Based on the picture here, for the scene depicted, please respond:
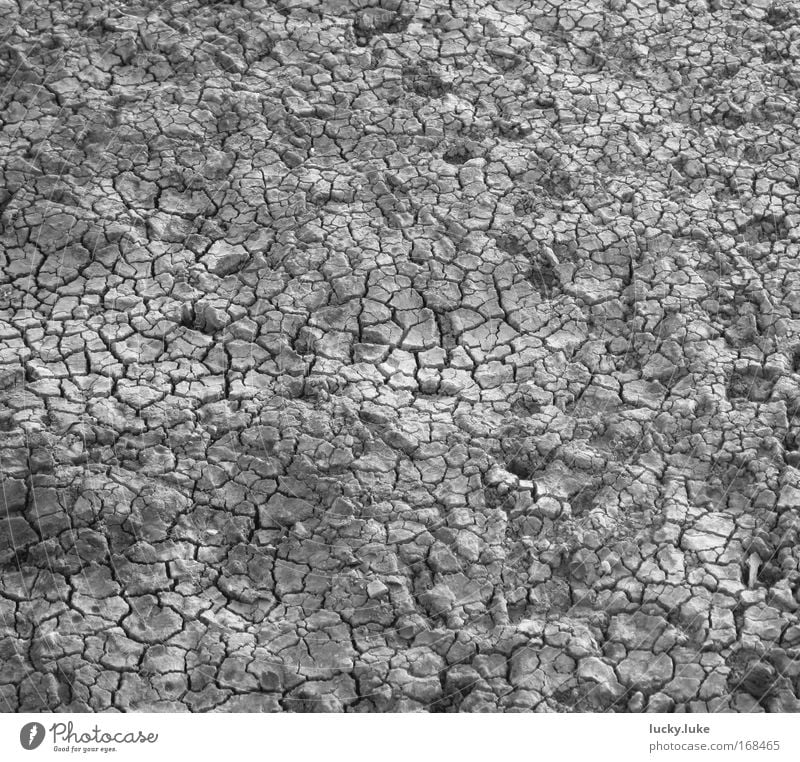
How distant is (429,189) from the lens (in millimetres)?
4223

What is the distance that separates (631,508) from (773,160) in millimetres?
1754

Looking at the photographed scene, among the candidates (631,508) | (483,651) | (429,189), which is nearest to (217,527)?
(483,651)
